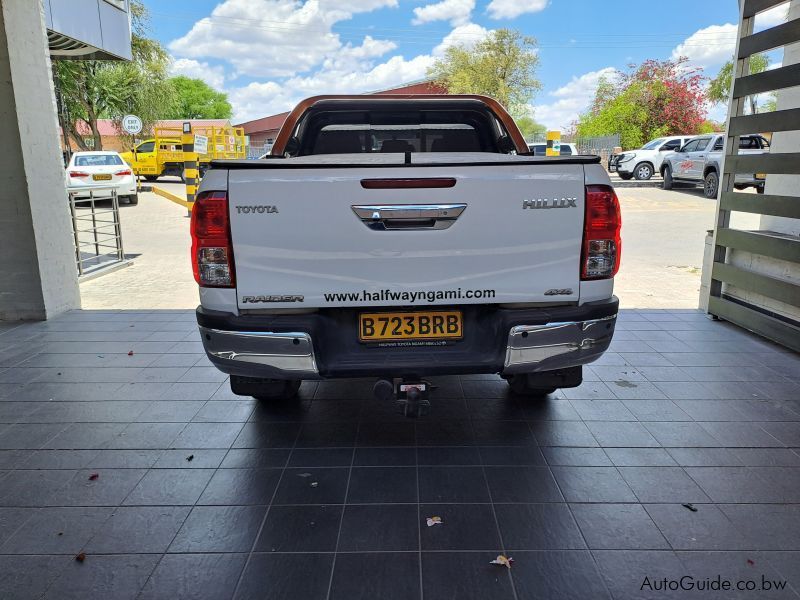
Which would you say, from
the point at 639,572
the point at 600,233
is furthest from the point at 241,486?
the point at 600,233

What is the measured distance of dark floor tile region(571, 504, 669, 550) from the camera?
2555mm

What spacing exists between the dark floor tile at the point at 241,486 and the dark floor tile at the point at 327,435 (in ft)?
1.20

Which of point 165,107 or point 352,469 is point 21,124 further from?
point 165,107

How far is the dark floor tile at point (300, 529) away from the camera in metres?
2.56

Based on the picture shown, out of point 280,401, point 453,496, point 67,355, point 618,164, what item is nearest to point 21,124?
point 67,355

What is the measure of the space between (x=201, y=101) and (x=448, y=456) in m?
91.1

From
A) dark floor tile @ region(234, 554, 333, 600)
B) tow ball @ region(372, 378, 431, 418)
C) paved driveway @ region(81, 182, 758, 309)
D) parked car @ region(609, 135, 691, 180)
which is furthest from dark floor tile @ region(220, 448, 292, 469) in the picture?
parked car @ region(609, 135, 691, 180)

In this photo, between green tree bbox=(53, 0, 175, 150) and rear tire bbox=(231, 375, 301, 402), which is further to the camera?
green tree bbox=(53, 0, 175, 150)

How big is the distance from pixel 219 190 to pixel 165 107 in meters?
31.7

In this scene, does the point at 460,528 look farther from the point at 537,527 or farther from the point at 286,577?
the point at 286,577

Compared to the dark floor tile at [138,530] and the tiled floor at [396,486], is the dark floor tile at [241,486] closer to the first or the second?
the tiled floor at [396,486]

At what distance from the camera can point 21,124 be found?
585 centimetres

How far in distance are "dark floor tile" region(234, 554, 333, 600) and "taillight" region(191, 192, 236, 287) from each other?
4.07 feet

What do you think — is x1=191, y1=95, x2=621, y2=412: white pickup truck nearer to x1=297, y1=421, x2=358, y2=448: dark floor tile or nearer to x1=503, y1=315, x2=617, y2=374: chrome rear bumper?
x1=503, y1=315, x2=617, y2=374: chrome rear bumper
